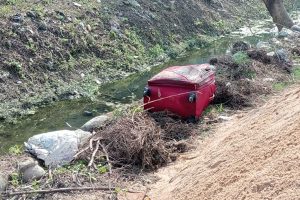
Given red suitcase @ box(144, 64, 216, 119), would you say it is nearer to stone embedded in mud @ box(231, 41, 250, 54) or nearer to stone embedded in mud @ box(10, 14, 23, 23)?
stone embedded in mud @ box(231, 41, 250, 54)

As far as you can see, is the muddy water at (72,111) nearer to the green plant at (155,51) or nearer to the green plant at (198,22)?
the green plant at (155,51)

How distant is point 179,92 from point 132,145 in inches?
58.5

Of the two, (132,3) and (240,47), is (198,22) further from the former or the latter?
(240,47)

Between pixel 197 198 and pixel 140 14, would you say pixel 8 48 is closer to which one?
pixel 140 14

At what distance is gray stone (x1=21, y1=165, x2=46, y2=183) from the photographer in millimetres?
5832

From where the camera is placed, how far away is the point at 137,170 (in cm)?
634

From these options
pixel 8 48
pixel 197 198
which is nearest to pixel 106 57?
pixel 8 48

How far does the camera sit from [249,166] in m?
4.29

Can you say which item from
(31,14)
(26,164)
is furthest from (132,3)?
(26,164)

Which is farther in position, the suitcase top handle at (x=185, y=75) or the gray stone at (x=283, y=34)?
the gray stone at (x=283, y=34)

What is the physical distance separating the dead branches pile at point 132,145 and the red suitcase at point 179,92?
54 centimetres

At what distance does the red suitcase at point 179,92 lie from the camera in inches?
294

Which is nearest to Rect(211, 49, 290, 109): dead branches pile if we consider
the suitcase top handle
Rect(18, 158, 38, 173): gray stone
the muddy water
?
the suitcase top handle

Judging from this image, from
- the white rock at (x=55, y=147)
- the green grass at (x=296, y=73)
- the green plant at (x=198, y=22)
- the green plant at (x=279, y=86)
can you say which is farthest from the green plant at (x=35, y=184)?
the green plant at (x=198, y=22)
